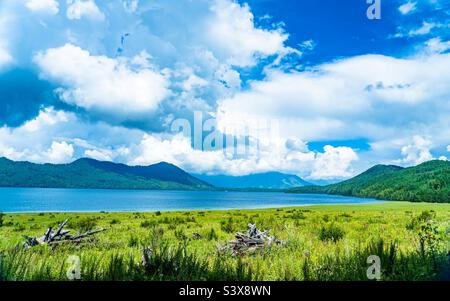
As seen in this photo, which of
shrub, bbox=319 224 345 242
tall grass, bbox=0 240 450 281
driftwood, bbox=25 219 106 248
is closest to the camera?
tall grass, bbox=0 240 450 281

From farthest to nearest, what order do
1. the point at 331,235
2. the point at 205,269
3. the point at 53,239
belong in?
the point at 331,235 → the point at 53,239 → the point at 205,269

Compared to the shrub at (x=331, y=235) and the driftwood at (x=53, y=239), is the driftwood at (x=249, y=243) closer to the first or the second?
the shrub at (x=331, y=235)

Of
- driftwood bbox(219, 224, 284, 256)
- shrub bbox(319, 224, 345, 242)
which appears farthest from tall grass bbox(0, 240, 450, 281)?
shrub bbox(319, 224, 345, 242)

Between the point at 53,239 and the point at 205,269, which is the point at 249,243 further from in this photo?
the point at 53,239

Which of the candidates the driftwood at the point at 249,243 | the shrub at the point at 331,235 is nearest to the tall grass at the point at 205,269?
the driftwood at the point at 249,243

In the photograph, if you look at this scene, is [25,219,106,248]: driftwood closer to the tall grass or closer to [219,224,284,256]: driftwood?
[219,224,284,256]: driftwood

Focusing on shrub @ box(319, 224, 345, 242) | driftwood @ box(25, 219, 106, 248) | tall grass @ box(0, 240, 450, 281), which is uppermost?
tall grass @ box(0, 240, 450, 281)

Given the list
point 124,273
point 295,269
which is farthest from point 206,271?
point 295,269

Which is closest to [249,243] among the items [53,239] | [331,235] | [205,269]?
[205,269]

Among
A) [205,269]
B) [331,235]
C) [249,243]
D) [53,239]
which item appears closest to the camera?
[205,269]

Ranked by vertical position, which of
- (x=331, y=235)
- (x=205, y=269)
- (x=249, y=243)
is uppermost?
(x=205, y=269)

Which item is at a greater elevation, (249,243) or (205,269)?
(205,269)
